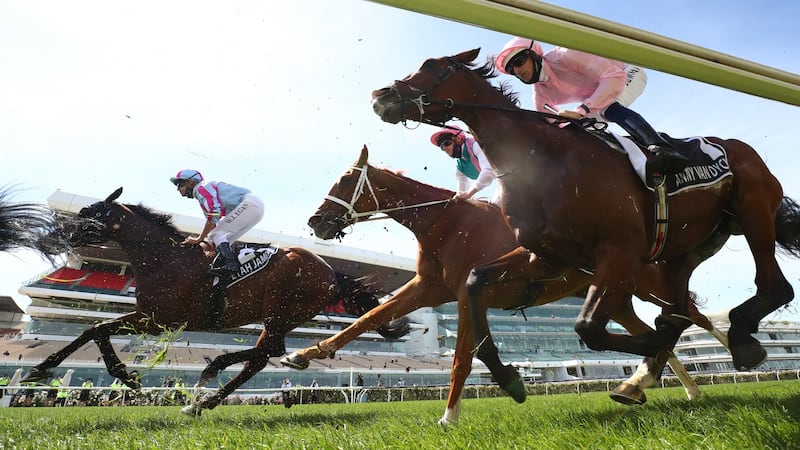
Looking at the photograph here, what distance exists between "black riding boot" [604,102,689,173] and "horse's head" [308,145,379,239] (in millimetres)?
2288

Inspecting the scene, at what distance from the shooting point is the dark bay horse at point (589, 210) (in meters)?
2.48

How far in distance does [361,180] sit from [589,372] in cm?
5572

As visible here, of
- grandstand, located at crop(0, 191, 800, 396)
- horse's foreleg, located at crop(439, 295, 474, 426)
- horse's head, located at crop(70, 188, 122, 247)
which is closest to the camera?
horse's foreleg, located at crop(439, 295, 474, 426)

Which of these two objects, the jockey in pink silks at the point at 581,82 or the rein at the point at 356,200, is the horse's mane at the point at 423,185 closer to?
the rein at the point at 356,200

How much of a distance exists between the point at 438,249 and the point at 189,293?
2.90 m

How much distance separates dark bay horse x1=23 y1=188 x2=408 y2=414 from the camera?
499 centimetres

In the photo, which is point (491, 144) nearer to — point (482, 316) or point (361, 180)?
point (482, 316)

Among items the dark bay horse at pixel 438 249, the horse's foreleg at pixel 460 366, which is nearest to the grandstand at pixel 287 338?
the dark bay horse at pixel 438 249

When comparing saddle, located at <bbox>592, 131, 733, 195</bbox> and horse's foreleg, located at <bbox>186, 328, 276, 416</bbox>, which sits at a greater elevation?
saddle, located at <bbox>592, 131, 733, 195</bbox>

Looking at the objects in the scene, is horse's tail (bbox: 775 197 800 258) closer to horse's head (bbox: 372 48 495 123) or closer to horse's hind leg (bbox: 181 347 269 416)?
horse's head (bbox: 372 48 495 123)

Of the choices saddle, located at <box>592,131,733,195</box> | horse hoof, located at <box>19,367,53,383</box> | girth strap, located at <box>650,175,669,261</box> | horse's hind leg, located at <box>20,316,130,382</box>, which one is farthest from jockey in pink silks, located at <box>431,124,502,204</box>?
horse hoof, located at <box>19,367,53,383</box>

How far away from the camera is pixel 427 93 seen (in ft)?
10.7

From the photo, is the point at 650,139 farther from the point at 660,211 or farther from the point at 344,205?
the point at 344,205

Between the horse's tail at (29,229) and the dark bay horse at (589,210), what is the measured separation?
3.27 metres
